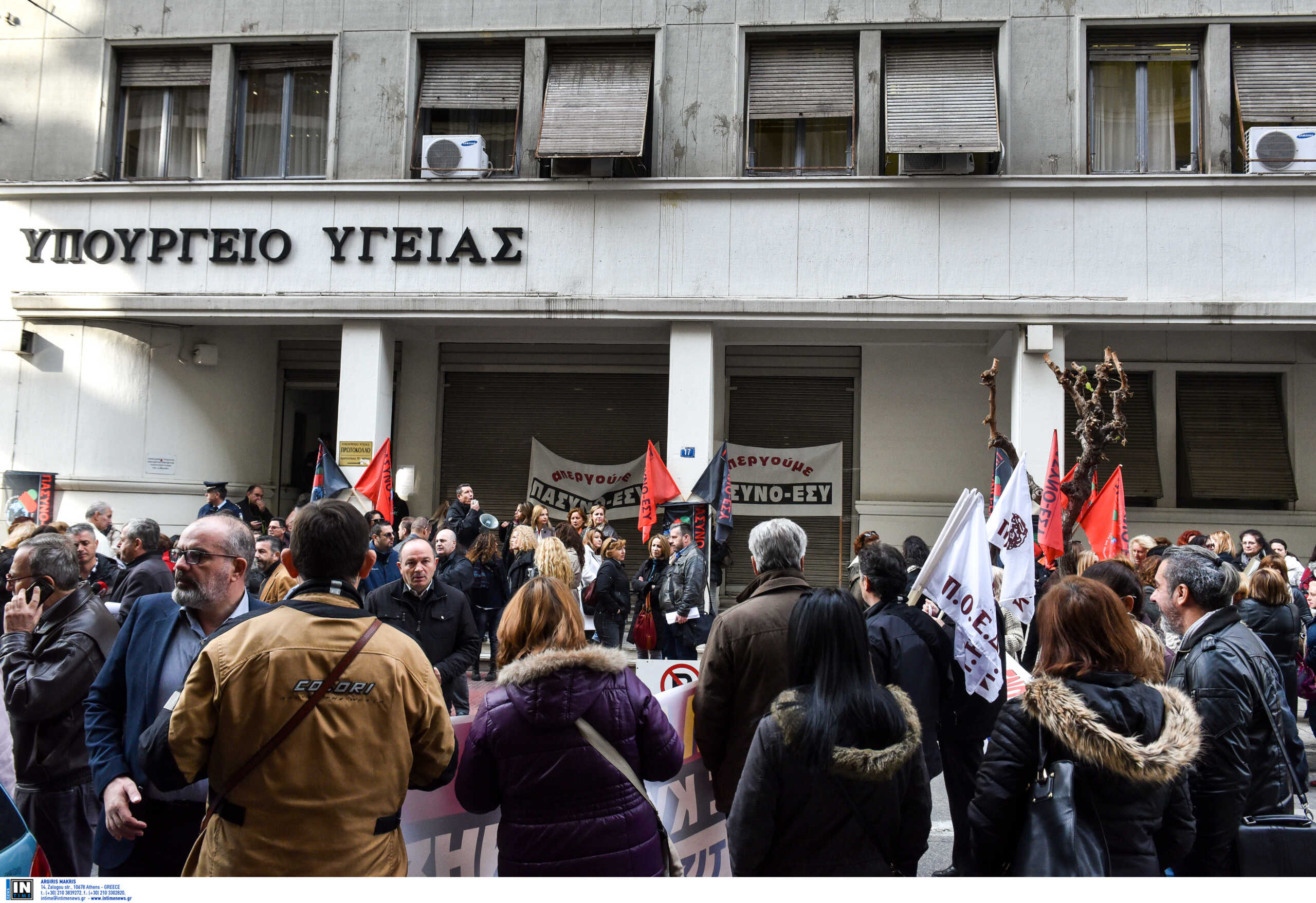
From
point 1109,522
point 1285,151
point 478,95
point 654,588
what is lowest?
point 654,588

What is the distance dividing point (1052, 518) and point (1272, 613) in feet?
11.2

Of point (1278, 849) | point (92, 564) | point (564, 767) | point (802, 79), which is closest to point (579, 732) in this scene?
point (564, 767)

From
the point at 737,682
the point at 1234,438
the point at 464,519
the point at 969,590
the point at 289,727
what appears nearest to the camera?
the point at 289,727

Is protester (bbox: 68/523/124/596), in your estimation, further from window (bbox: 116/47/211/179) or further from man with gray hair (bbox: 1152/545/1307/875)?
window (bbox: 116/47/211/179)

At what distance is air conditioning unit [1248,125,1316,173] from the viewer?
12508 millimetres

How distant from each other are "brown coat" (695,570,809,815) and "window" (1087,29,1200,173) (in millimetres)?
11027

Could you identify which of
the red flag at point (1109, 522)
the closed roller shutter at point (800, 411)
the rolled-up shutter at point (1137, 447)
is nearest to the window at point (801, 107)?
the closed roller shutter at point (800, 411)

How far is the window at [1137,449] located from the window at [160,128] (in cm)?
1281

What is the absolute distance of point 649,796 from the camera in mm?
3846

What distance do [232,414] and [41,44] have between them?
570 centimetres

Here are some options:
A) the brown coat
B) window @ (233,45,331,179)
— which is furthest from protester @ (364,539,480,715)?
window @ (233,45,331,179)

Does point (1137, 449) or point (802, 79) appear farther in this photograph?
point (1137, 449)

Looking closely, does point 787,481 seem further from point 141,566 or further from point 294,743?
point 294,743

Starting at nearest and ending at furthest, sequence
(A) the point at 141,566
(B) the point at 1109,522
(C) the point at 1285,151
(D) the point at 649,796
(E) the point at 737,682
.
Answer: (D) the point at 649,796 → (E) the point at 737,682 → (A) the point at 141,566 → (B) the point at 1109,522 → (C) the point at 1285,151
